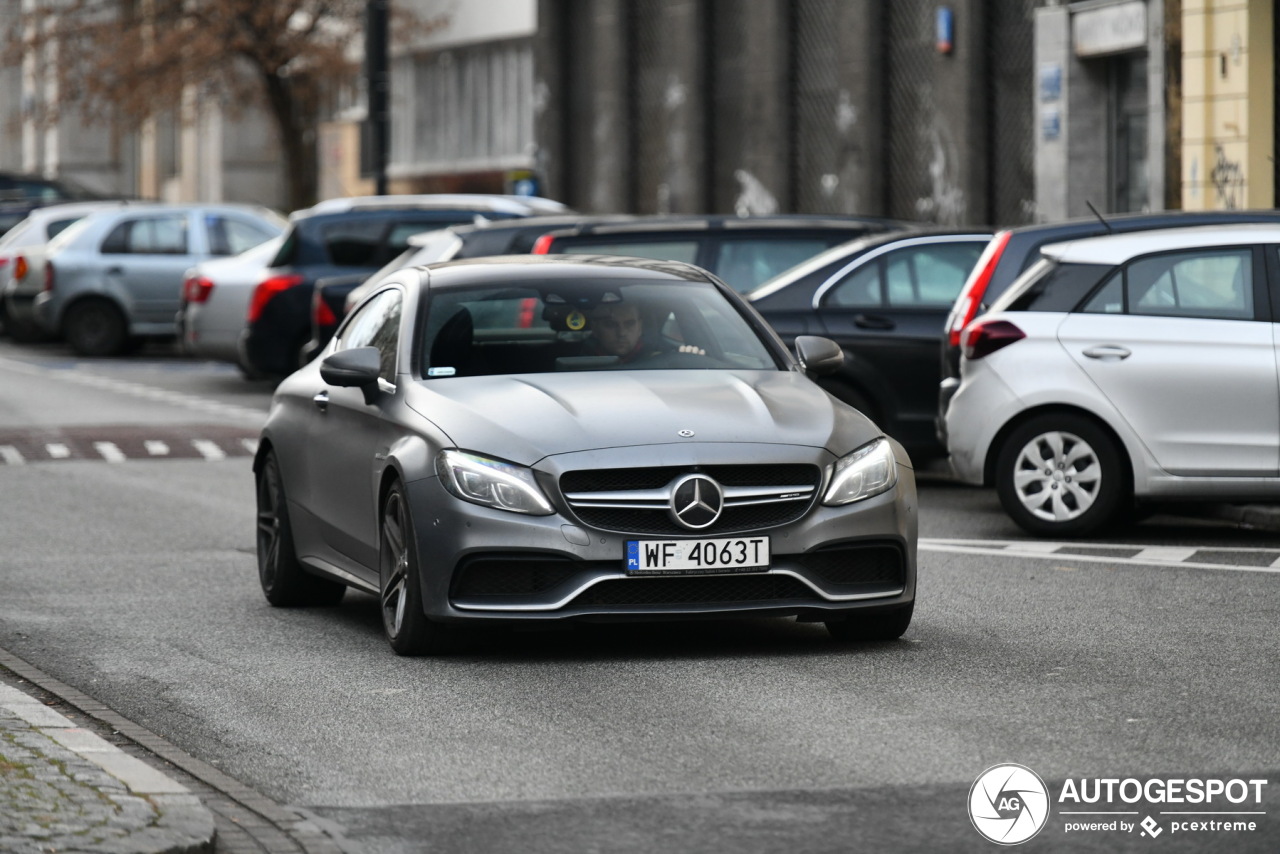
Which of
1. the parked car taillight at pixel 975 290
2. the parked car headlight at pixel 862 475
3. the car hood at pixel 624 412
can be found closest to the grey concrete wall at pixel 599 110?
the parked car taillight at pixel 975 290

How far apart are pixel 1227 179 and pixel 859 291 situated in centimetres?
858

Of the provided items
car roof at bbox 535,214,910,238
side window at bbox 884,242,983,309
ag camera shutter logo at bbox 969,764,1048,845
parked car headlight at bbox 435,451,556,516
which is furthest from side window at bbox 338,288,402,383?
car roof at bbox 535,214,910,238

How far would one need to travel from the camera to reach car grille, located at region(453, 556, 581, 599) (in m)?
8.41

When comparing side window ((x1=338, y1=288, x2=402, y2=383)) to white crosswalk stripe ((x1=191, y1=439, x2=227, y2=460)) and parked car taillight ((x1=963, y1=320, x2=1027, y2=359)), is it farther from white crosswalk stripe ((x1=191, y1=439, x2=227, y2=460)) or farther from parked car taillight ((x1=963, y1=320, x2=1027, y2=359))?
white crosswalk stripe ((x1=191, y1=439, x2=227, y2=460))

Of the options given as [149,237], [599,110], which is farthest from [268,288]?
[599,110]

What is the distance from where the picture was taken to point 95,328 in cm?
3097

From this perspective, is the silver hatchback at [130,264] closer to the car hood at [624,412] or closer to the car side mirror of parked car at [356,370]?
the car side mirror of parked car at [356,370]

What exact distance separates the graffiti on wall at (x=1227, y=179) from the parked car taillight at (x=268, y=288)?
869cm

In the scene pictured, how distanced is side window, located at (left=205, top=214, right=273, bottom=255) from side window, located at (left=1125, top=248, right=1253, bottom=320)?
A: 18734 mm

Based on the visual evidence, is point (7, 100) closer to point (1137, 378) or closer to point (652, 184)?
point (652, 184)

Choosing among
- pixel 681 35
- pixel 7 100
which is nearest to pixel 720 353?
pixel 681 35

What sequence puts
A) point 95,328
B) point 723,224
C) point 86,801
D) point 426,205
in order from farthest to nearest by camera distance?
point 95,328 < point 426,205 < point 723,224 < point 86,801

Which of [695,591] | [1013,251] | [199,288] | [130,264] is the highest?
[130,264]

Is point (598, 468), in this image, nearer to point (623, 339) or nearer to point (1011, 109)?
point (623, 339)
